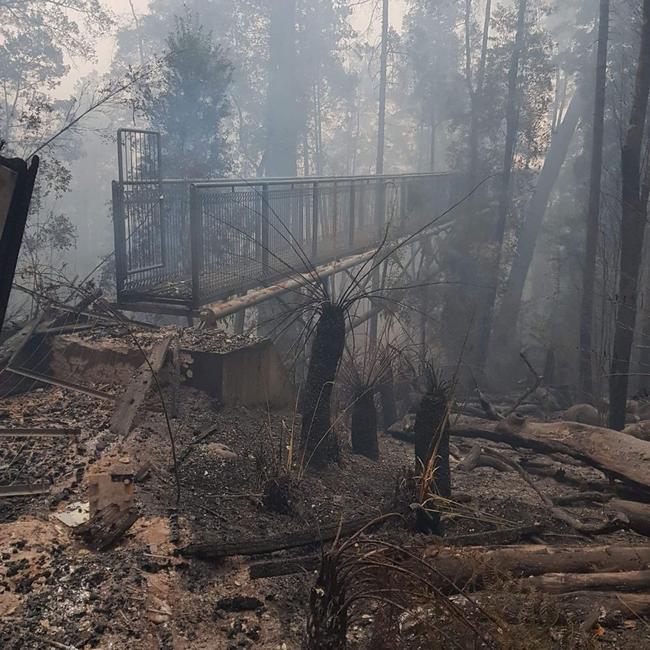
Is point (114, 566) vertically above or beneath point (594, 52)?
beneath

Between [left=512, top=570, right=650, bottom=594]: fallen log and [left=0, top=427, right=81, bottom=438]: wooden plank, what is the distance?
3.85 m

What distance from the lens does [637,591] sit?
4.30 metres

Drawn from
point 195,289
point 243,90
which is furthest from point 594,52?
point 195,289

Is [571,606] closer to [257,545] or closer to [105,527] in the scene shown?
[257,545]

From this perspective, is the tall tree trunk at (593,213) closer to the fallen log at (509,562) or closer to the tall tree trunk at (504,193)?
the tall tree trunk at (504,193)

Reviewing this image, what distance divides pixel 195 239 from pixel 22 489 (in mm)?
3630

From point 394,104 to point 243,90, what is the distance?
63.0 ft

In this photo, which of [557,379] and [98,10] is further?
[98,10]

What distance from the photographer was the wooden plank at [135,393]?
6264 mm

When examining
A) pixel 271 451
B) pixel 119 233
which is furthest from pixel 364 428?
pixel 119 233

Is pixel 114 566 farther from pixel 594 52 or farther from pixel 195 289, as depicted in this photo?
pixel 594 52

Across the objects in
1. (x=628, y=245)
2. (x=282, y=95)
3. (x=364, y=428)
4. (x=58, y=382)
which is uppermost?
(x=282, y=95)

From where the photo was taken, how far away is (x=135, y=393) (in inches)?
263

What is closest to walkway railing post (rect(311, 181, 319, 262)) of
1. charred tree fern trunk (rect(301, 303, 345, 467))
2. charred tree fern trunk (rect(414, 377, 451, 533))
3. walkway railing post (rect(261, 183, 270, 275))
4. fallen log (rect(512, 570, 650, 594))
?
walkway railing post (rect(261, 183, 270, 275))
